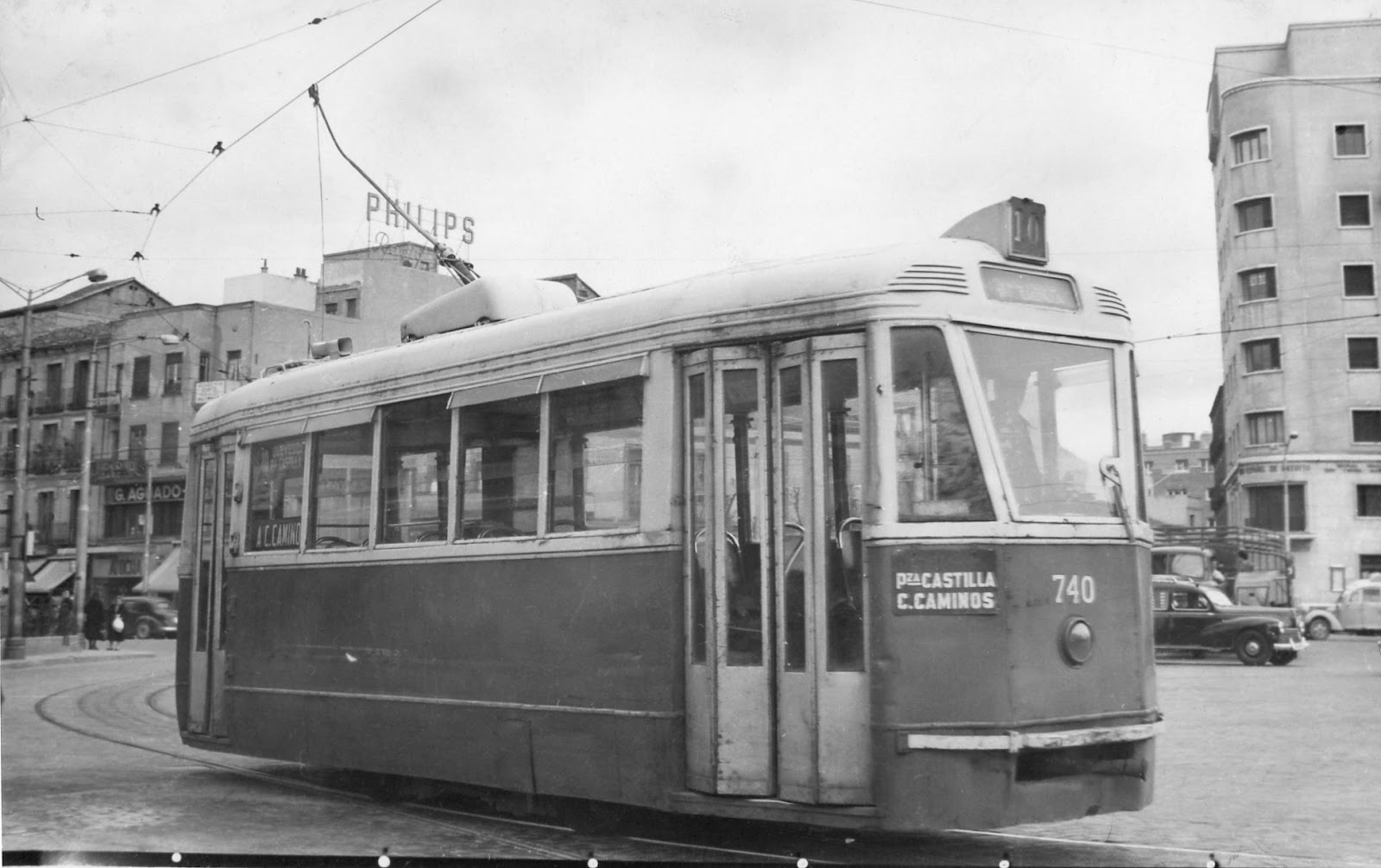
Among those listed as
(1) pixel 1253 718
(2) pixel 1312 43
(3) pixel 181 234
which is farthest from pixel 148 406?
(2) pixel 1312 43

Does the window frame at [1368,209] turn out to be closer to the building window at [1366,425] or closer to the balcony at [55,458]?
the building window at [1366,425]

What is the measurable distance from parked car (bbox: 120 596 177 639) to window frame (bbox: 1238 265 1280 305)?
30.1 m

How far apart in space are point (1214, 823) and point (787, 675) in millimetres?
3493

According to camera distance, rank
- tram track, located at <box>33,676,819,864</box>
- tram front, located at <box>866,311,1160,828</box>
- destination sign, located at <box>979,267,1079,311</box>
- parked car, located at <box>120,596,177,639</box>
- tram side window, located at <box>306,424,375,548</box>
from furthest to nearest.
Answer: parked car, located at <box>120,596,177,639</box> < tram side window, located at <box>306,424,375,548</box> < tram track, located at <box>33,676,819,864</box> < destination sign, located at <box>979,267,1079,311</box> < tram front, located at <box>866,311,1160,828</box>

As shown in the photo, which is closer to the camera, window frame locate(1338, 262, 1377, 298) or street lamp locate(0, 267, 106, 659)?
window frame locate(1338, 262, 1377, 298)

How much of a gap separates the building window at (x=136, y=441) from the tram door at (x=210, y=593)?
4582 cm

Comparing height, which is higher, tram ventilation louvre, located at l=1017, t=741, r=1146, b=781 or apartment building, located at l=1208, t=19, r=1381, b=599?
apartment building, located at l=1208, t=19, r=1381, b=599

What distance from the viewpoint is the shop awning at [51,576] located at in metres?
45.1

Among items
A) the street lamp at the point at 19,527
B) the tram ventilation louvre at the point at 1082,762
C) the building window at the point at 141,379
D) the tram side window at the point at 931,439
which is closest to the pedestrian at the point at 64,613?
the street lamp at the point at 19,527

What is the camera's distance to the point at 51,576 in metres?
45.8

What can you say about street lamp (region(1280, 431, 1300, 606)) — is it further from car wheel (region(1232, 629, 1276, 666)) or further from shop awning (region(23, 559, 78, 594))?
shop awning (region(23, 559, 78, 594))

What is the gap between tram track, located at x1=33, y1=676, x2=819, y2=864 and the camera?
24.3 ft

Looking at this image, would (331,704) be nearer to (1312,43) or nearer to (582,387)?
(582,387)

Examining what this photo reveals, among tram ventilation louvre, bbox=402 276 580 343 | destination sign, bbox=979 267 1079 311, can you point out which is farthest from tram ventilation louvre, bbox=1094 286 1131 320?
tram ventilation louvre, bbox=402 276 580 343
